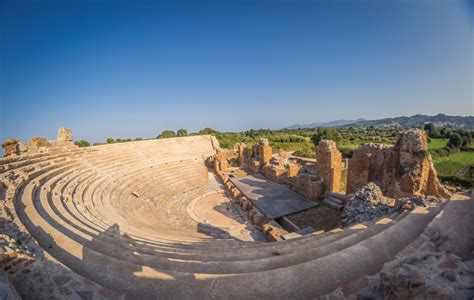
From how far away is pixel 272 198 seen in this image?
43.5 ft

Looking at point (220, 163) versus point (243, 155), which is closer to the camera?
point (220, 163)

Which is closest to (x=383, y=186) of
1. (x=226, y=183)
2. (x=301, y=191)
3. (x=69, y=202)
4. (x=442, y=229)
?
(x=301, y=191)

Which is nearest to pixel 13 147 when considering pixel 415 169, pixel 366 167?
pixel 366 167

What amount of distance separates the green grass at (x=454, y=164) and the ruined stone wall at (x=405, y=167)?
1599 cm

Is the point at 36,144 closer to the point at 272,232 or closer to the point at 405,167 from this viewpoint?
the point at 272,232

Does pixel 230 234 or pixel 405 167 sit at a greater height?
pixel 405 167

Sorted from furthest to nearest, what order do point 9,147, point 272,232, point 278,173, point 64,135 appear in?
point 278,173 < point 64,135 < point 9,147 < point 272,232

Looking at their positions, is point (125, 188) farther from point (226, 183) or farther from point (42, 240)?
point (42, 240)

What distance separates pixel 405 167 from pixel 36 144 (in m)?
21.6

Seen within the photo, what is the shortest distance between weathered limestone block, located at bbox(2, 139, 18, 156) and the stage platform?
46.0 feet

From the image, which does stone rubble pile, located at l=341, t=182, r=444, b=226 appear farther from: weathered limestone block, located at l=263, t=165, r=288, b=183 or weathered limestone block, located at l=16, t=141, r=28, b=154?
weathered limestone block, located at l=16, t=141, r=28, b=154

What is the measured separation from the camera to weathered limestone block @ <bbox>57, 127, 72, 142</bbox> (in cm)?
Answer: 1543

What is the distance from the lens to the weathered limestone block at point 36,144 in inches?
487

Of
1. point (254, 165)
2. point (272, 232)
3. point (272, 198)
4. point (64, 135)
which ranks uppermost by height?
point (64, 135)
